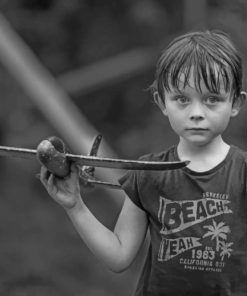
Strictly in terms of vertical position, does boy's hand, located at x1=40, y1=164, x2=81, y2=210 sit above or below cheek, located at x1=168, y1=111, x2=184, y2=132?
below

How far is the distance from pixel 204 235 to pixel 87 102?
4.44 meters

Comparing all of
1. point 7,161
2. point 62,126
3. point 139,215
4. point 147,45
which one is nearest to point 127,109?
point 147,45

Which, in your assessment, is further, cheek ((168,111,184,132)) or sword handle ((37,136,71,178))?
cheek ((168,111,184,132))

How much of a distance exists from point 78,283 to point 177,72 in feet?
11.4

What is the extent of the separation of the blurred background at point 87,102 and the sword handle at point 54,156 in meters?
3.31

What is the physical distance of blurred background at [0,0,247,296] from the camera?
5684 millimetres

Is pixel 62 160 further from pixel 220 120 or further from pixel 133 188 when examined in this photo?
pixel 220 120

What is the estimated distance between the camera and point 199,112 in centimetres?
220

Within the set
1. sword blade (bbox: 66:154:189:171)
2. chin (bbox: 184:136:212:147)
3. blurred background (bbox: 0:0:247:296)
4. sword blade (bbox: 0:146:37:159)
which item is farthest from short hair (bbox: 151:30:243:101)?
blurred background (bbox: 0:0:247:296)

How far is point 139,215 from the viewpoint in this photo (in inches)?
93.3

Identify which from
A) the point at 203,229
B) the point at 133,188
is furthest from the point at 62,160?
the point at 203,229

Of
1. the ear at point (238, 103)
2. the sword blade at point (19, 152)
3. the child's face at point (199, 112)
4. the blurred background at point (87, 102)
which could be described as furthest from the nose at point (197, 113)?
the blurred background at point (87, 102)

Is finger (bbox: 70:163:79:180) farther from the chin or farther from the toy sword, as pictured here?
the chin

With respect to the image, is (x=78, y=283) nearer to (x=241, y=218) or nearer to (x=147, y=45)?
(x=147, y=45)
